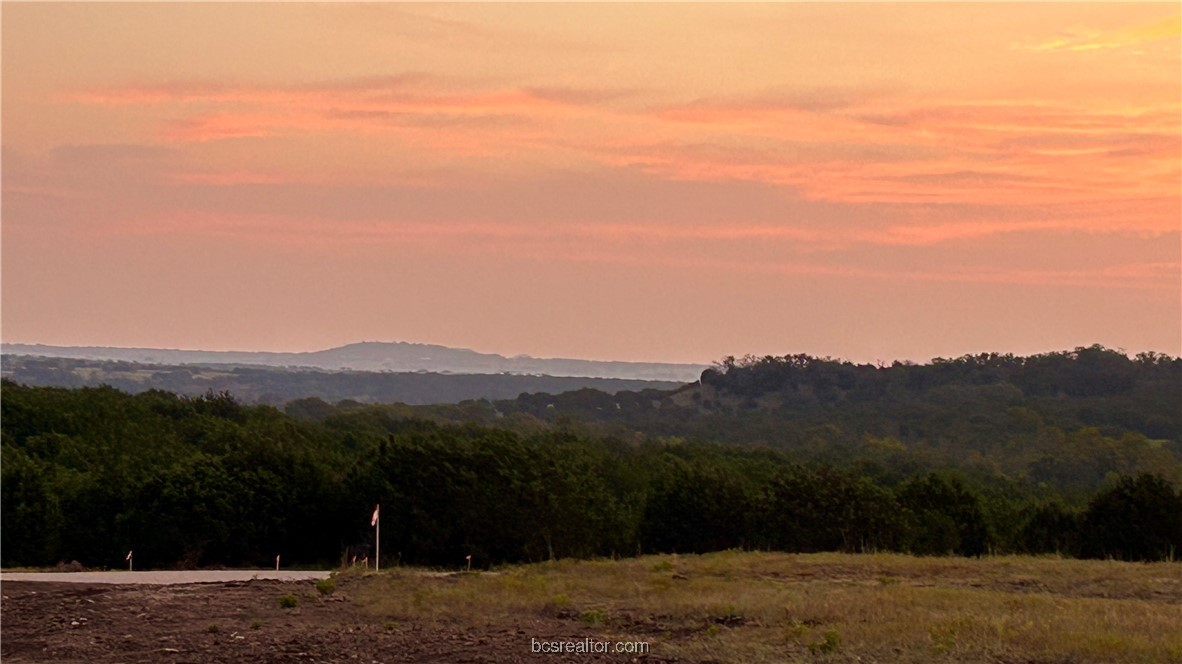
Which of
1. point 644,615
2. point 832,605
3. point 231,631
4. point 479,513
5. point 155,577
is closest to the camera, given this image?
point 231,631

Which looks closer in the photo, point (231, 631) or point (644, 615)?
point (231, 631)

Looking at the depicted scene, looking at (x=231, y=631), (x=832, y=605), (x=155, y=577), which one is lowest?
(x=155, y=577)

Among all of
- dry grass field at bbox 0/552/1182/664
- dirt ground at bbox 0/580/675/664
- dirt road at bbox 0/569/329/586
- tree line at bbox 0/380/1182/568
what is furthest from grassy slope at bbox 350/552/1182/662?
tree line at bbox 0/380/1182/568

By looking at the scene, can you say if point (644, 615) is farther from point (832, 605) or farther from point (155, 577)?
point (155, 577)

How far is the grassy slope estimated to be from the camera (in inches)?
627

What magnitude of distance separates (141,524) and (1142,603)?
23.6 metres

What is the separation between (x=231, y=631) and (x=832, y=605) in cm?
802

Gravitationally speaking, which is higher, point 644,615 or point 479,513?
point 479,513

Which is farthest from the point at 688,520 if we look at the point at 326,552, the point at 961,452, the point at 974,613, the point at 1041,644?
the point at 961,452

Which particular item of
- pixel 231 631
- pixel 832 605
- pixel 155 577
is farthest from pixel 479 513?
pixel 231 631

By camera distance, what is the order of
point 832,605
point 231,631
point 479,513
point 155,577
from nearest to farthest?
1. point 231,631
2. point 832,605
3. point 155,577
4. point 479,513

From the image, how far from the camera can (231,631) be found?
704 inches

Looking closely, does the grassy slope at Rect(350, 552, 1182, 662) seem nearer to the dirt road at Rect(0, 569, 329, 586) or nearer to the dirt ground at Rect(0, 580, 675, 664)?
the dirt ground at Rect(0, 580, 675, 664)

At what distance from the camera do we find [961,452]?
11550 cm
